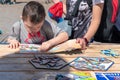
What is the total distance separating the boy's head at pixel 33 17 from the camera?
2613 millimetres

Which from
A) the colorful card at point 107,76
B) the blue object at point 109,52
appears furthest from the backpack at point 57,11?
the colorful card at point 107,76

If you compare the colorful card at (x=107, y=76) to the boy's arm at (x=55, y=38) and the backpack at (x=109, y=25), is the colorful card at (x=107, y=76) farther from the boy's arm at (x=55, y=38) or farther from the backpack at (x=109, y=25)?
the backpack at (x=109, y=25)

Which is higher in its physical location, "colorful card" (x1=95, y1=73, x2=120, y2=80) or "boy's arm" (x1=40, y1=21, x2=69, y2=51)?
"boy's arm" (x1=40, y1=21, x2=69, y2=51)

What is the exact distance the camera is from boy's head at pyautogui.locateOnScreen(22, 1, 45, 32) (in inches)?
103

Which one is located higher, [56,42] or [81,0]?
[81,0]

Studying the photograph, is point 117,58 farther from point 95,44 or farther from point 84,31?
point 84,31

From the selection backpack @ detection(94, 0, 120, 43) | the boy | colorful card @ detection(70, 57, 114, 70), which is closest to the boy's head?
the boy

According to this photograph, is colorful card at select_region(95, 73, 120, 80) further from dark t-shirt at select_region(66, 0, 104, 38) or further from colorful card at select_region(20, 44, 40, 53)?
dark t-shirt at select_region(66, 0, 104, 38)

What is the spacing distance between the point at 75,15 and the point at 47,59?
0.85 m

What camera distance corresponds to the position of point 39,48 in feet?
8.46

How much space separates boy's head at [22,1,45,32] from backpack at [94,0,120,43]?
62 centimetres

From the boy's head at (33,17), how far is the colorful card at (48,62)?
0.39m

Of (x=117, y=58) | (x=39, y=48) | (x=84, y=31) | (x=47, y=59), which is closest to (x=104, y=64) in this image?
(x=117, y=58)

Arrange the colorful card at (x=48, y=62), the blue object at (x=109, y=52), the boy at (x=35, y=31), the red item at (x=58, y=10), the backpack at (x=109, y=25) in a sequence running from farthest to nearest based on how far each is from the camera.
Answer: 1. the red item at (x=58, y=10)
2. the backpack at (x=109, y=25)
3. the boy at (x=35, y=31)
4. the blue object at (x=109, y=52)
5. the colorful card at (x=48, y=62)
